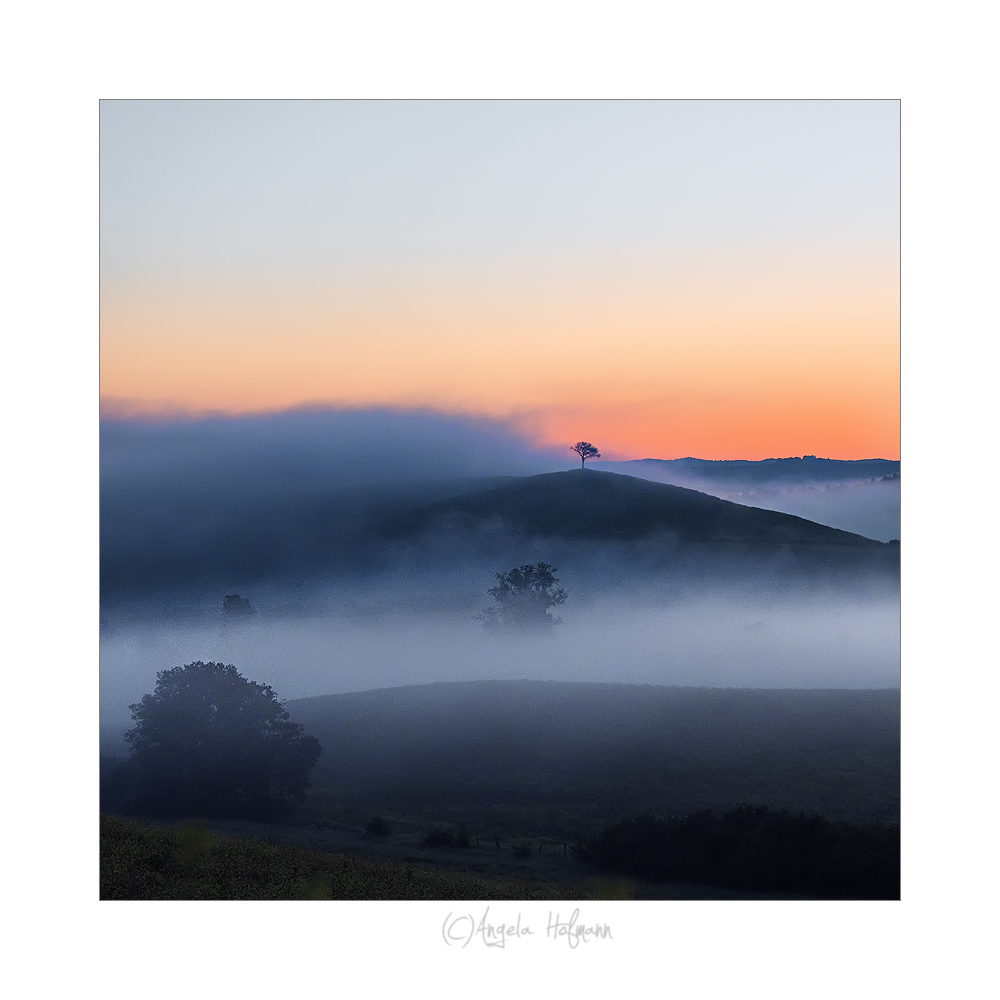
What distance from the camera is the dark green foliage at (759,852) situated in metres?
9.25

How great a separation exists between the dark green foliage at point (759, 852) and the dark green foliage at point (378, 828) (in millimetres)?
Result: 2480

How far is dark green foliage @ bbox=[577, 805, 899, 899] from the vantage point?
9250 millimetres

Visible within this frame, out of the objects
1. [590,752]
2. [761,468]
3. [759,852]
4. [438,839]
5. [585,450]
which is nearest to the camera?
[759,852]

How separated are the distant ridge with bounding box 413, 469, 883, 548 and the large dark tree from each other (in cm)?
376

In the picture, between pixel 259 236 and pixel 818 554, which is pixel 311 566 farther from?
pixel 818 554

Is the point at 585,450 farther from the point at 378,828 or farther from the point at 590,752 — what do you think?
the point at 378,828

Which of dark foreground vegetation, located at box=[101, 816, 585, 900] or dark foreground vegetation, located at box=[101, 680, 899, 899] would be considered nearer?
dark foreground vegetation, located at box=[101, 816, 585, 900]

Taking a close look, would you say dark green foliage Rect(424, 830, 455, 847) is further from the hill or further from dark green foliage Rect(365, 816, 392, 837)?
dark green foliage Rect(365, 816, 392, 837)

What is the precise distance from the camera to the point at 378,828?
10164 millimetres

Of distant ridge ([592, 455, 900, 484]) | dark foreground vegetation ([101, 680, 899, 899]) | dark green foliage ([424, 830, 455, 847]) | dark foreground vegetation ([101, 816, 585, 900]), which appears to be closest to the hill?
dark foreground vegetation ([101, 680, 899, 899])
